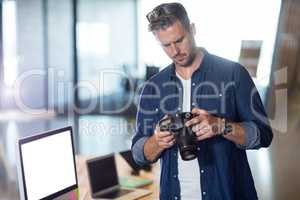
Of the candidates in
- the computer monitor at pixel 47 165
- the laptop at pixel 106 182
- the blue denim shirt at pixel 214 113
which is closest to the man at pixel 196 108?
the blue denim shirt at pixel 214 113

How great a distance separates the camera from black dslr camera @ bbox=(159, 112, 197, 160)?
6.01 feet

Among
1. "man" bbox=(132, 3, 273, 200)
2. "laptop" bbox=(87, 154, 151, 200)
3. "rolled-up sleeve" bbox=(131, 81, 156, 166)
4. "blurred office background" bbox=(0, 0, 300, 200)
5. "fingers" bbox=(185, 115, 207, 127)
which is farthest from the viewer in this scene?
"blurred office background" bbox=(0, 0, 300, 200)

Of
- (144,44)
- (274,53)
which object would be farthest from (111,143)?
(274,53)

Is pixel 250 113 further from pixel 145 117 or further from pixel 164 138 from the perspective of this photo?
pixel 145 117

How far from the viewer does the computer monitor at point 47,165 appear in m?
1.84

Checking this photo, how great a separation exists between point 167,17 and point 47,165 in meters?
0.81

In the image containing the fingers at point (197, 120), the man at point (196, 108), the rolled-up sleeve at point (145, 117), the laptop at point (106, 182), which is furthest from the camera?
the laptop at point (106, 182)

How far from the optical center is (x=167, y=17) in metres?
1.96

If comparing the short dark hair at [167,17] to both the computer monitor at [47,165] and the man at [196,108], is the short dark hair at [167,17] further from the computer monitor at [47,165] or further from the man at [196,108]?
the computer monitor at [47,165]

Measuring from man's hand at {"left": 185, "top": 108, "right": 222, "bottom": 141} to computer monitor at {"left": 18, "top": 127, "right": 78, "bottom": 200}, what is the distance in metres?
0.60

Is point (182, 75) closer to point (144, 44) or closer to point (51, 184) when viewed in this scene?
point (51, 184)

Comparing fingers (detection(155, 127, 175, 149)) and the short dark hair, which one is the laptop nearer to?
fingers (detection(155, 127, 175, 149))

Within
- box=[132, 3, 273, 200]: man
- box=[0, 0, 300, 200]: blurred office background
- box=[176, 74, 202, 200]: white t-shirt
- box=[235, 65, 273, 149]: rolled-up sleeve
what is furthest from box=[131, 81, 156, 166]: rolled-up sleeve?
box=[0, 0, 300, 200]: blurred office background

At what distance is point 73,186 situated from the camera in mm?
2125
